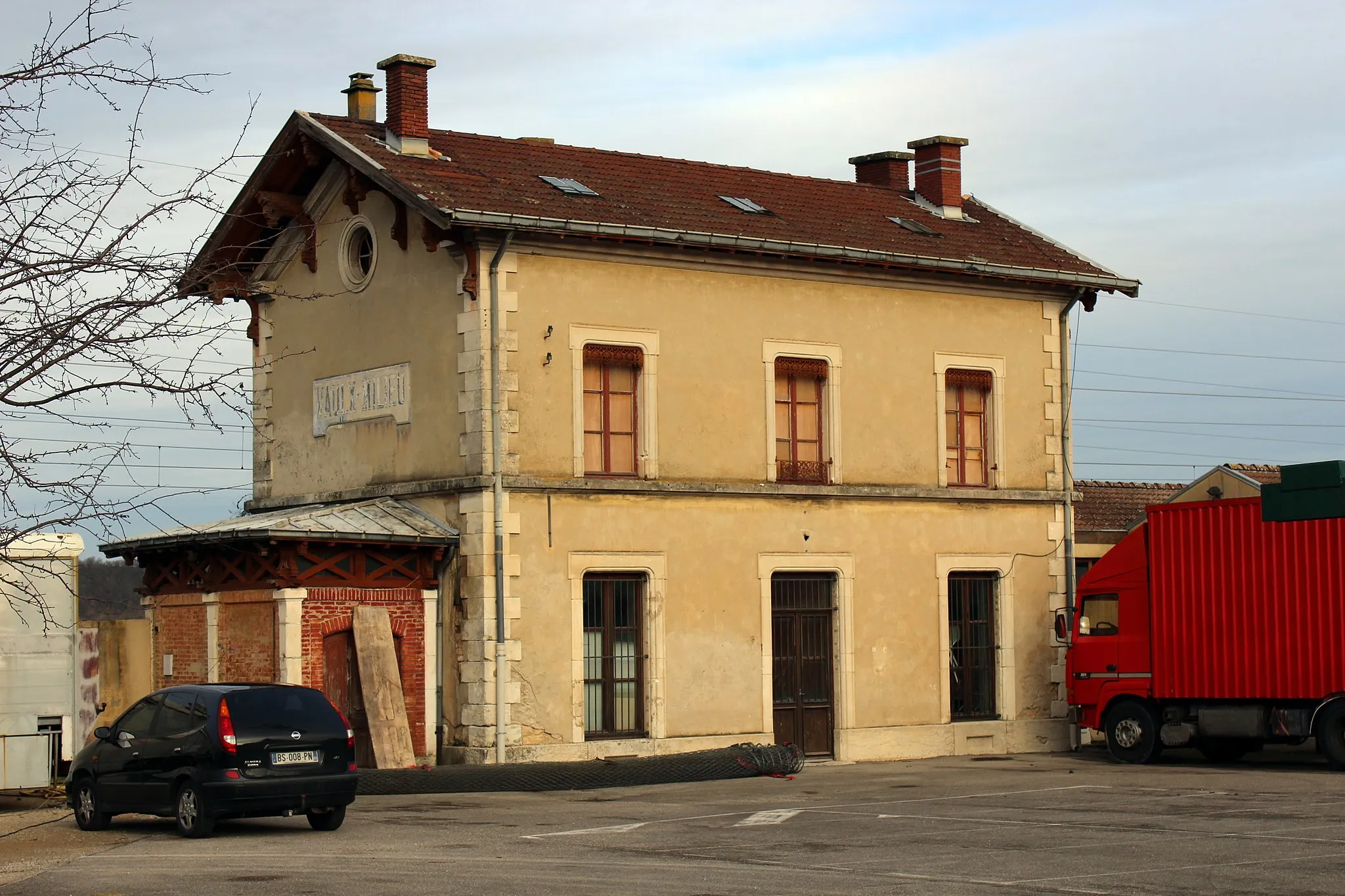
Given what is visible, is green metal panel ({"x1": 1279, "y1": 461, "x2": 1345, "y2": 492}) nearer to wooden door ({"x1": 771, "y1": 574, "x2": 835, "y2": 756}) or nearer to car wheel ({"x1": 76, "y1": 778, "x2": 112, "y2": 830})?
wooden door ({"x1": 771, "y1": 574, "x2": 835, "y2": 756})

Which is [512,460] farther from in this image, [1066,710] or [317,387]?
[1066,710]

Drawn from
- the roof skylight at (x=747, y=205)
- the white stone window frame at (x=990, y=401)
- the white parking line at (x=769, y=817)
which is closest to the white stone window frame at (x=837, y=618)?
the white stone window frame at (x=990, y=401)

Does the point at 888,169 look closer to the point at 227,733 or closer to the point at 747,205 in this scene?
the point at 747,205

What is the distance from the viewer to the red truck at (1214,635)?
70.6 ft

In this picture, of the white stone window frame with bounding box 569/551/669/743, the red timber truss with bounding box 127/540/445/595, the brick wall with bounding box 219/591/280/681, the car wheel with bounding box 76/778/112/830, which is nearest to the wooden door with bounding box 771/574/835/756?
the white stone window frame with bounding box 569/551/669/743

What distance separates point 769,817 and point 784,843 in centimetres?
217

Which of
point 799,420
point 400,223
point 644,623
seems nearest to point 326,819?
point 644,623

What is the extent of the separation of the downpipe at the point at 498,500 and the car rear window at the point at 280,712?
5.35m

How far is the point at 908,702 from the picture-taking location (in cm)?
2427

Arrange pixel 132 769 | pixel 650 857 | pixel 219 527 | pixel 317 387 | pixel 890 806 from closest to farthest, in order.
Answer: pixel 650 857
pixel 132 769
pixel 890 806
pixel 219 527
pixel 317 387

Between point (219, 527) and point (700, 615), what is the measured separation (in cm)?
612

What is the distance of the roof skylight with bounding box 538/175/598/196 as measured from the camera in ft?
74.8

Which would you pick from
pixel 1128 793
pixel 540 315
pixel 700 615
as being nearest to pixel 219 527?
pixel 540 315

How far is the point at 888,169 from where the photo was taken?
2902cm
